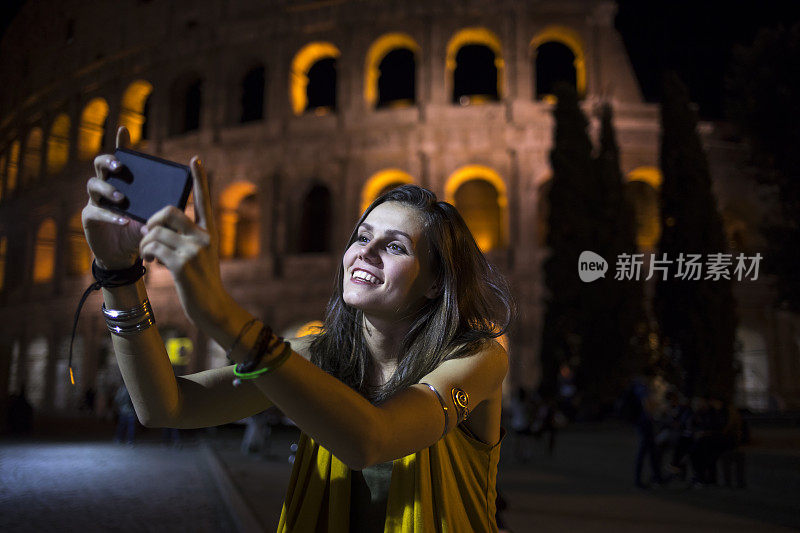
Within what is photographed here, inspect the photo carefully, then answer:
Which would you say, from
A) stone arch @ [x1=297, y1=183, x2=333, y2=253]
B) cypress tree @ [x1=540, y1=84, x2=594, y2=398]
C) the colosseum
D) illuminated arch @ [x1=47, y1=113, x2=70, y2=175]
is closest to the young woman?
cypress tree @ [x1=540, y1=84, x2=594, y2=398]

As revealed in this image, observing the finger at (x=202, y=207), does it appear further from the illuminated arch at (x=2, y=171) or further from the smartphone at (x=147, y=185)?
the illuminated arch at (x=2, y=171)

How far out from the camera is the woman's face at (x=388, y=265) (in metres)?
1.61

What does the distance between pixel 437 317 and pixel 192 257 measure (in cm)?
77

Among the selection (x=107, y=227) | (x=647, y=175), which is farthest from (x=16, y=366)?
(x=107, y=227)

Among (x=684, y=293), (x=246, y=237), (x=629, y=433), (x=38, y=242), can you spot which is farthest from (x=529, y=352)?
(x=38, y=242)

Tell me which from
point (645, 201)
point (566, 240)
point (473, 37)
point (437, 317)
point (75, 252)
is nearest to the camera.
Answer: point (437, 317)

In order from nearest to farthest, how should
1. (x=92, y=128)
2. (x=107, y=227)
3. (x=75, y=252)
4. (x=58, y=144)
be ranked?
(x=107, y=227) → (x=75, y=252) → (x=92, y=128) → (x=58, y=144)

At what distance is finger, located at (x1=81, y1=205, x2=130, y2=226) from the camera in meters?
1.32

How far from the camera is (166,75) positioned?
85.6 feet

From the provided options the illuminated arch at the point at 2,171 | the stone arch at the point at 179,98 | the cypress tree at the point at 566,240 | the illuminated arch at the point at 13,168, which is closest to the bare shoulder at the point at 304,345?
the cypress tree at the point at 566,240

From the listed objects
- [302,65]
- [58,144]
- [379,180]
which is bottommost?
[379,180]

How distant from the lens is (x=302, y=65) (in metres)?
24.6

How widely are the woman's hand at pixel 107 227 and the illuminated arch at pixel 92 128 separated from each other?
97.5 ft

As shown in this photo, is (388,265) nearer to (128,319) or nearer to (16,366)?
(128,319)
